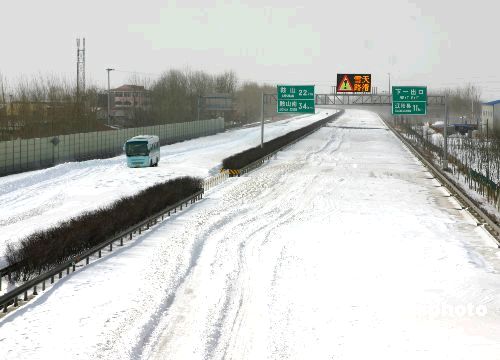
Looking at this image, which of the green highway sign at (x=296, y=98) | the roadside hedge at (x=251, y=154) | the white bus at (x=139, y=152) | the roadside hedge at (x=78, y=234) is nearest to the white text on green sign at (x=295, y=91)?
the green highway sign at (x=296, y=98)

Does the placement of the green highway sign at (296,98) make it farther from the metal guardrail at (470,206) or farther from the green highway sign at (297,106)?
the metal guardrail at (470,206)

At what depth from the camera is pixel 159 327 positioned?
13.5 metres

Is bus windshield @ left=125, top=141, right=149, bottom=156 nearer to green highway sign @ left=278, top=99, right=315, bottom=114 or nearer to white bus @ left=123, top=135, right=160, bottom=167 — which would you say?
white bus @ left=123, top=135, right=160, bottom=167

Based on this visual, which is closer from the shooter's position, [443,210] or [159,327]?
[159,327]

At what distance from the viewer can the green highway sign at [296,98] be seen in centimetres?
6450

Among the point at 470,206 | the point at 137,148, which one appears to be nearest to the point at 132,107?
the point at 137,148

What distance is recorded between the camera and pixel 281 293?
16.2 meters

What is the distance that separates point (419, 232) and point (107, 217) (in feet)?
36.1

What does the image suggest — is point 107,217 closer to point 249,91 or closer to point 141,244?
point 141,244

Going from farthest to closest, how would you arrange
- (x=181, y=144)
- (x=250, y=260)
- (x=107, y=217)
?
(x=181, y=144) → (x=107, y=217) → (x=250, y=260)

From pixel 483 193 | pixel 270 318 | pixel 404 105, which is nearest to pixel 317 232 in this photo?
pixel 270 318

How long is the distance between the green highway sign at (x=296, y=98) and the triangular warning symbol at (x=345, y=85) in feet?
15.0

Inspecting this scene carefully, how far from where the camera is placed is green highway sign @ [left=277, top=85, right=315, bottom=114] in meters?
64.5

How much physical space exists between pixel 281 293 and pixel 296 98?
49.9m
